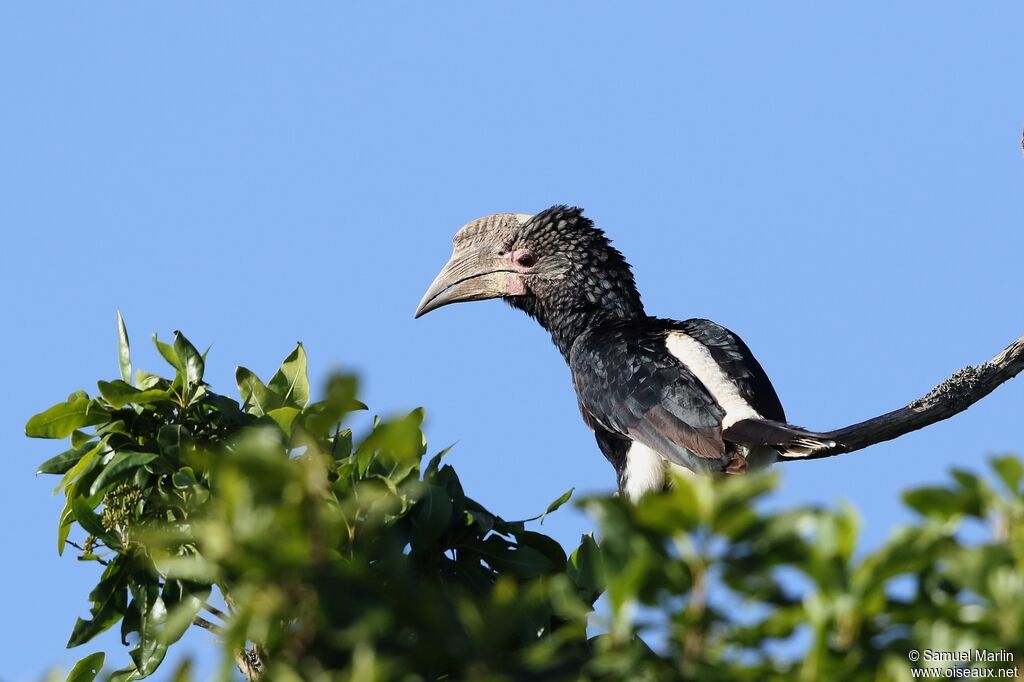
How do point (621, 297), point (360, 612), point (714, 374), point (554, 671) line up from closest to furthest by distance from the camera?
point (360, 612)
point (554, 671)
point (714, 374)
point (621, 297)

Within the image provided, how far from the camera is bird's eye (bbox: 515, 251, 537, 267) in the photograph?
6488mm

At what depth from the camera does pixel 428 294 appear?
6859mm

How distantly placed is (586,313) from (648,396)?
1.00 metres

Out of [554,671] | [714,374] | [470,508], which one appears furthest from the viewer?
[714,374]

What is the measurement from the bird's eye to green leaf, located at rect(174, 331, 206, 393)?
323 cm

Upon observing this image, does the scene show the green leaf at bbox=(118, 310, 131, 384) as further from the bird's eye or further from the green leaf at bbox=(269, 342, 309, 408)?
the bird's eye

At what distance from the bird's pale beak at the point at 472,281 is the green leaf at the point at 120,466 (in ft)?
10.9

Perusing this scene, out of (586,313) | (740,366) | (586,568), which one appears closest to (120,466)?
(586,568)

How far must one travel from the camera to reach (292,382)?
3.50m

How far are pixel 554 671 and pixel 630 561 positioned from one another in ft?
0.50

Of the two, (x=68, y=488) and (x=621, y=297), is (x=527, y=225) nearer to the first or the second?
(x=621, y=297)

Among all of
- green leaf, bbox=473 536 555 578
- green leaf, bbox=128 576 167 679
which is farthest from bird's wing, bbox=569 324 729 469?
green leaf, bbox=128 576 167 679

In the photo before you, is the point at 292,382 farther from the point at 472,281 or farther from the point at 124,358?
the point at 472,281

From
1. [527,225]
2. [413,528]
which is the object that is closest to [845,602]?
[413,528]
